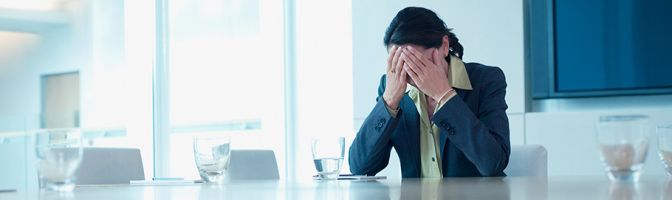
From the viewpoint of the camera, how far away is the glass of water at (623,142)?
4.66 ft

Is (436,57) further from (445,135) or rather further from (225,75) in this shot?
(225,75)

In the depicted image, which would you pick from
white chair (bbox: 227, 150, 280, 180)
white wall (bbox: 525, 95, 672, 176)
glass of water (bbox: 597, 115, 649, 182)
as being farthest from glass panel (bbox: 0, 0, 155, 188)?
glass of water (bbox: 597, 115, 649, 182)

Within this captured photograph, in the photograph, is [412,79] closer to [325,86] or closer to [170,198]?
[170,198]

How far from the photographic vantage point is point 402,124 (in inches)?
112

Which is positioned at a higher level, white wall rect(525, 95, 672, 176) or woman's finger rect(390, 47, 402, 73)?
woman's finger rect(390, 47, 402, 73)

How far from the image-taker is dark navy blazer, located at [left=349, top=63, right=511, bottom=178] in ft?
8.43

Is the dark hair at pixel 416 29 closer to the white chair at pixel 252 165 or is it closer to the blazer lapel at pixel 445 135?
the blazer lapel at pixel 445 135

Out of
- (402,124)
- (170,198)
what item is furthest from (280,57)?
(170,198)

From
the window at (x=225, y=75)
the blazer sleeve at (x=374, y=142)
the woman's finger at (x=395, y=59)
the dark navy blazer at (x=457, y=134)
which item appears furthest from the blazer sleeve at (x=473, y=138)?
the window at (x=225, y=75)

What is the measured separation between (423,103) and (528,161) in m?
0.32

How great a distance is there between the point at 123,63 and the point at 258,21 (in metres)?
1.22

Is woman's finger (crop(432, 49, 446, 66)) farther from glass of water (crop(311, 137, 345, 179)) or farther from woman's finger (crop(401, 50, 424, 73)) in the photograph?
glass of water (crop(311, 137, 345, 179))

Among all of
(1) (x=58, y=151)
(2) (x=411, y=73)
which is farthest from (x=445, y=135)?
(1) (x=58, y=151)

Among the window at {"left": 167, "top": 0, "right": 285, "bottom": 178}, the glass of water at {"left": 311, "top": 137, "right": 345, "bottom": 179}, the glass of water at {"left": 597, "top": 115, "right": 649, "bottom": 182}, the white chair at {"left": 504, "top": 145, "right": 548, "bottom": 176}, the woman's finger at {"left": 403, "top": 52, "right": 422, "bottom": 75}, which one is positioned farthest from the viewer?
the window at {"left": 167, "top": 0, "right": 285, "bottom": 178}
